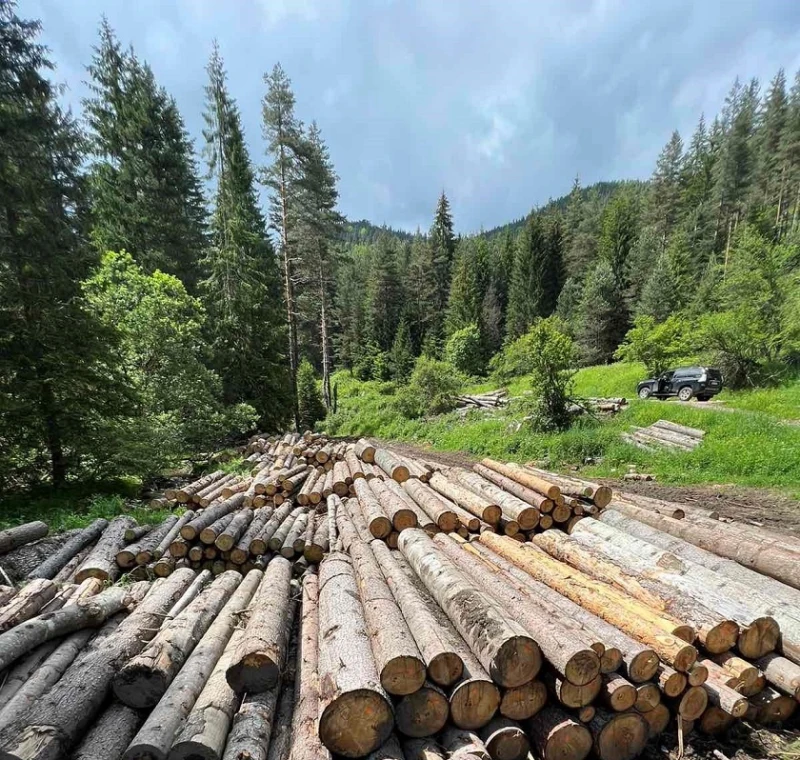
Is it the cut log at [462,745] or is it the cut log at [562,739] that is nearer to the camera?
the cut log at [462,745]

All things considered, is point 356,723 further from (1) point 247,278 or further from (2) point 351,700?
(1) point 247,278

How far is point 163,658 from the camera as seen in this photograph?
11.0ft

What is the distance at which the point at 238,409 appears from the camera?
17.5 metres

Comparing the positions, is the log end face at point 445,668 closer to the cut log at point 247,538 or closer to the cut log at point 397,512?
the cut log at point 397,512

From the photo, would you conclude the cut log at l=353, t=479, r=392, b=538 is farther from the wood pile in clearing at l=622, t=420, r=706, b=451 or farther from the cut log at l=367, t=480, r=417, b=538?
the wood pile in clearing at l=622, t=420, r=706, b=451

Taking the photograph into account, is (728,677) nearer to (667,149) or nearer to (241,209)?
(241,209)

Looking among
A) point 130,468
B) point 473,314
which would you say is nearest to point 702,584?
point 130,468

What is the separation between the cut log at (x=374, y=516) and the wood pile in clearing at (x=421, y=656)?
0.64m

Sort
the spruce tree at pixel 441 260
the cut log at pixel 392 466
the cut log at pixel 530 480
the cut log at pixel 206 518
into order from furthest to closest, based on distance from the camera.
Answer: the spruce tree at pixel 441 260 < the cut log at pixel 392 466 < the cut log at pixel 206 518 < the cut log at pixel 530 480

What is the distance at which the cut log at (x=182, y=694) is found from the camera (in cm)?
257

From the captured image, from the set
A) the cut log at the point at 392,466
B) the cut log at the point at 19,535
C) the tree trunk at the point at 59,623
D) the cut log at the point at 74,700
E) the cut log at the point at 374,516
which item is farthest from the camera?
the cut log at the point at 392,466

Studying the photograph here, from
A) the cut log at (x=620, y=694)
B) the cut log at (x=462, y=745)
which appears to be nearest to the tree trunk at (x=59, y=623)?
the cut log at (x=462, y=745)

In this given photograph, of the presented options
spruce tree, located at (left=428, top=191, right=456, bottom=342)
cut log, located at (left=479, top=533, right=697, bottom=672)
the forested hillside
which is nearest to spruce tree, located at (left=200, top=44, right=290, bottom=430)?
the forested hillside

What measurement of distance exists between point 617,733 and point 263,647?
294cm
